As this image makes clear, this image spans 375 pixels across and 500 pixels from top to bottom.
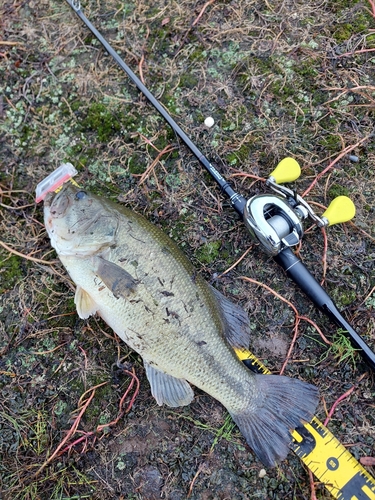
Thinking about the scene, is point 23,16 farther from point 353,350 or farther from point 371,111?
point 353,350

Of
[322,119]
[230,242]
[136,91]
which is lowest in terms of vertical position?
[230,242]

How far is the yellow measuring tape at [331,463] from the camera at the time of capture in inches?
109

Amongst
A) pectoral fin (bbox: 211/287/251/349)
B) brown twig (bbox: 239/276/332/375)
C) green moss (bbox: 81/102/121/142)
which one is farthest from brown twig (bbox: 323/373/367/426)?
green moss (bbox: 81/102/121/142)

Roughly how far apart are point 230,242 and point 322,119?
1273 mm

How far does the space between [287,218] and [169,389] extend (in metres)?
1.45

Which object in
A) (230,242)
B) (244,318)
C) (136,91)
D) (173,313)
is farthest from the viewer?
(136,91)

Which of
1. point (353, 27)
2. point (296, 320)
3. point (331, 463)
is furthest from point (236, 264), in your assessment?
point (353, 27)

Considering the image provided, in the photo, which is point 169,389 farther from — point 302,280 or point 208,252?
point 302,280

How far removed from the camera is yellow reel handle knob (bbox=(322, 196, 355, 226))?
116 inches

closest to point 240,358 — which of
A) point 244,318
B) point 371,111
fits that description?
point 244,318

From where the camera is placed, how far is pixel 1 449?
3062 mm

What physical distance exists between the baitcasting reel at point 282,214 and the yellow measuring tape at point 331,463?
4.25ft

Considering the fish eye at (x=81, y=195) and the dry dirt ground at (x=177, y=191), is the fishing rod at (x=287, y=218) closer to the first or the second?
the dry dirt ground at (x=177, y=191)

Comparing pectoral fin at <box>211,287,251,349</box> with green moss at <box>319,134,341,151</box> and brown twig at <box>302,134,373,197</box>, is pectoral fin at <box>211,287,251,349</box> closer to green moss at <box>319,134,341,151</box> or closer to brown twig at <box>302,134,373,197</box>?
brown twig at <box>302,134,373,197</box>
